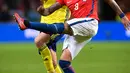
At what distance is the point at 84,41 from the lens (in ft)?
31.6

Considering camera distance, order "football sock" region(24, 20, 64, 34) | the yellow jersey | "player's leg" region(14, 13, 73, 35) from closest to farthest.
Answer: "player's leg" region(14, 13, 73, 35)
"football sock" region(24, 20, 64, 34)
the yellow jersey

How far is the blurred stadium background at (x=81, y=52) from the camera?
14.1 meters

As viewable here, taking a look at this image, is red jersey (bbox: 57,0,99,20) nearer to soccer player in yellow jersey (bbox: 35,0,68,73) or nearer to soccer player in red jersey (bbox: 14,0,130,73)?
soccer player in red jersey (bbox: 14,0,130,73)

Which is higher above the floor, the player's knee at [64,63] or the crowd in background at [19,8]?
the player's knee at [64,63]

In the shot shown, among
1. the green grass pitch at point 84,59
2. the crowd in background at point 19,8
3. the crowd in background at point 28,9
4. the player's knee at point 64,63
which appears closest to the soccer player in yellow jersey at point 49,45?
the green grass pitch at point 84,59

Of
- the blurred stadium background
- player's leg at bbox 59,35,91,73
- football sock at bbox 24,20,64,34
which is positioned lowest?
the blurred stadium background

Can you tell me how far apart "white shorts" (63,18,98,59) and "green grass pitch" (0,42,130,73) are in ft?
5.13

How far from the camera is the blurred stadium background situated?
14.1m

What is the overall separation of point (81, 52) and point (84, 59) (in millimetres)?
2348

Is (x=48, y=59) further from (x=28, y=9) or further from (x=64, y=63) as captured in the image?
(x=28, y=9)

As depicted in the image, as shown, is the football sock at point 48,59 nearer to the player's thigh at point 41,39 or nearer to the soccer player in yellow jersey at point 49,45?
the soccer player in yellow jersey at point 49,45

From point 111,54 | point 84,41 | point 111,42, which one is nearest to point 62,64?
point 84,41

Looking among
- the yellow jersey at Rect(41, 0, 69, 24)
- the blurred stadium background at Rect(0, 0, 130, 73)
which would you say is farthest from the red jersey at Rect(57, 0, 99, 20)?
the blurred stadium background at Rect(0, 0, 130, 73)

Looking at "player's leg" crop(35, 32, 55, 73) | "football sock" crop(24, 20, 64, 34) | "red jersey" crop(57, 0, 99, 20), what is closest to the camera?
"football sock" crop(24, 20, 64, 34)
